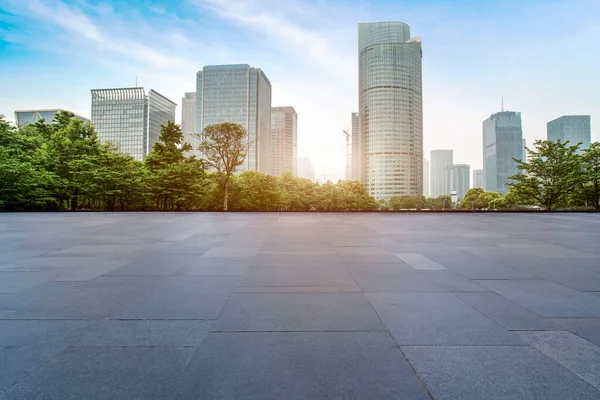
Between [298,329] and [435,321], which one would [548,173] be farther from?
[298,329]

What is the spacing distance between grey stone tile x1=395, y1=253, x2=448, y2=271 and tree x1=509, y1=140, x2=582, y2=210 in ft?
87.4

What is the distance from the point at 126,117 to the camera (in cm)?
16238

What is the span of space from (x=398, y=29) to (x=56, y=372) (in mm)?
228776

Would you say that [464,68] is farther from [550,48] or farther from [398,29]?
[398,29]

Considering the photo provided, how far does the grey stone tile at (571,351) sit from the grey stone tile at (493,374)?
8cm

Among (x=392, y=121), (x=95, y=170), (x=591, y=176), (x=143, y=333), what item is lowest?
(x=143, y=333)

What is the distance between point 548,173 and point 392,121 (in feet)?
477

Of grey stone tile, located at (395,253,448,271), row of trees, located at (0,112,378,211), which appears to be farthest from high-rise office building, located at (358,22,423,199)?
grey stone tile, located at (395,253,448,271)

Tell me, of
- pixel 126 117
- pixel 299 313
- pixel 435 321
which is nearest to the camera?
pixel 435 321

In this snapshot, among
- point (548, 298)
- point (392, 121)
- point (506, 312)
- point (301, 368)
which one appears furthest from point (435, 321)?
point (392, 121)

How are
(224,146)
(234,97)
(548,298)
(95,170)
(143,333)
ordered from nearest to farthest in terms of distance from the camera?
(143,333) → (548,298) → (95,170) → (224,146) → (234,97)

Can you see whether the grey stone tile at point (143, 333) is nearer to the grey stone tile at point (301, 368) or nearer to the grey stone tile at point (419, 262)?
the grey stone tile at point (301, 368)

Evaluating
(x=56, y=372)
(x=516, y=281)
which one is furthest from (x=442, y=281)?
(x=56, y=372)

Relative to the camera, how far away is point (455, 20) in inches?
807
